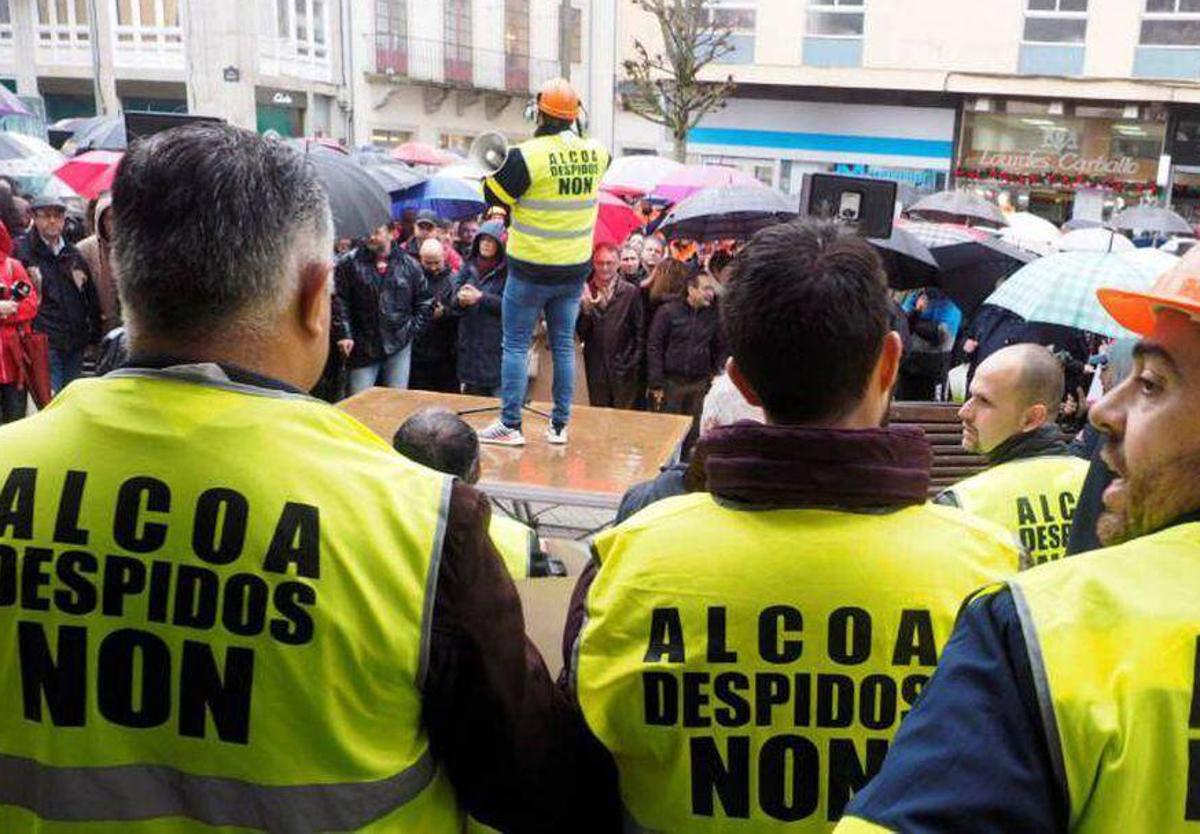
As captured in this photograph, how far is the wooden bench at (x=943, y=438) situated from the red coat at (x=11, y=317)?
18.2 ft

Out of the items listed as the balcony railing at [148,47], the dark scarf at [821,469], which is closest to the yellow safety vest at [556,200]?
the dark scarf at [821,469]

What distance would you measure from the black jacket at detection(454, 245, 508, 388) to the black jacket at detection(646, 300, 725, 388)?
3.74ft

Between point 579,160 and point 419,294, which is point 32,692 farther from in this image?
point 419,294

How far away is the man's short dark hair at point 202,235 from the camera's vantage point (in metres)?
1.41

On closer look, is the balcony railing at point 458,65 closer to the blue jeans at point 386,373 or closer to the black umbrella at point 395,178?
the black umbrella at point 395,178

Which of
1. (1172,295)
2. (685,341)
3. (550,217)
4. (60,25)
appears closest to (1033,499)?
(1172,295)

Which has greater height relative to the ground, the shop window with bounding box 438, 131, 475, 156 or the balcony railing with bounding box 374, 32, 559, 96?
the balcony railing with bounding box 374, 32, 559, 96

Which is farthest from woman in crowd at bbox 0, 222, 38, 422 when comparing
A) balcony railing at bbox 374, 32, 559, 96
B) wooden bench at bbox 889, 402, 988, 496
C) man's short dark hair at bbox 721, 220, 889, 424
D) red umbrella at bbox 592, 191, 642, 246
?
balcony railing at bbox 374, 32, 559, 96

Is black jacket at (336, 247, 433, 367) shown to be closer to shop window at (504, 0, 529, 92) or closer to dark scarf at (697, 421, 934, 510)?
dark scarf at (697, 421, 934, 510)

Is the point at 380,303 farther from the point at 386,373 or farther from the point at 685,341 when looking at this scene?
the point at 685,341

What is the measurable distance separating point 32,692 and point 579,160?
13.4 ft

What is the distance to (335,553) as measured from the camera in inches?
53.5

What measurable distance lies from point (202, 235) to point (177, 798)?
73 cm

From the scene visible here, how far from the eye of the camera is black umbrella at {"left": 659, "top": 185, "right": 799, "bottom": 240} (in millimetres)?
9102
